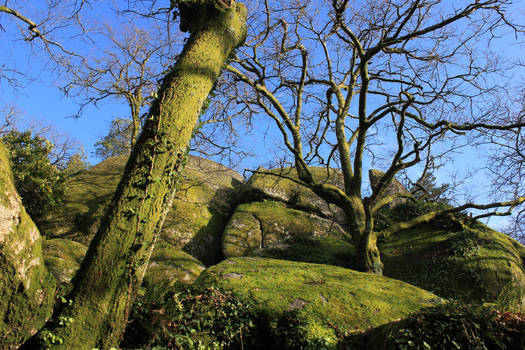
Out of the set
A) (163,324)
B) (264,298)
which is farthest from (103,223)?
(264,298)

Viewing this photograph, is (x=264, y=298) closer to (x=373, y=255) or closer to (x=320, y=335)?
(x=320, y=335)

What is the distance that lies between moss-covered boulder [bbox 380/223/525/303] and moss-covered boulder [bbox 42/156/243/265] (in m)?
6.29

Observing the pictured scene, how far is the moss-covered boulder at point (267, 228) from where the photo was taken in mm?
10594

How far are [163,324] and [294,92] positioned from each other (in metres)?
9.04

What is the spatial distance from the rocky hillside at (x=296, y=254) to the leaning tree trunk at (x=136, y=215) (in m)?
0.56

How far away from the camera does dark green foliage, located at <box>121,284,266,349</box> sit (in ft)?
9.04

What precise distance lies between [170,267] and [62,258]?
2.57m

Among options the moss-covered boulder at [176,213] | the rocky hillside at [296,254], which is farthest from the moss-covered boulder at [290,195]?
the moss-covered boulder at [176,213]

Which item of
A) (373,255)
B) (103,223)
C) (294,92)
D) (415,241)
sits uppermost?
(294,92)

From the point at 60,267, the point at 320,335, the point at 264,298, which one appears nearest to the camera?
the point at 320,335

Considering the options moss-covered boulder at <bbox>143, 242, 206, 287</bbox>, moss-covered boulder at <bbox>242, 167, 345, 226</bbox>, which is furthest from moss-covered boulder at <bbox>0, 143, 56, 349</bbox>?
moss-covered boulder at <bbox>242, 167, 345, 226</bbox>

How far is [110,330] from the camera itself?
2.33 meters

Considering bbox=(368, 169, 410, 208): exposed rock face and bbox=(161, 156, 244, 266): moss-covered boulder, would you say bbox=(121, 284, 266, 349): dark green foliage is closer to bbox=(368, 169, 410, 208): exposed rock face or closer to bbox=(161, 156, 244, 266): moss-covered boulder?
bbox=(161, 156, 244, 266): moss-covered boulder

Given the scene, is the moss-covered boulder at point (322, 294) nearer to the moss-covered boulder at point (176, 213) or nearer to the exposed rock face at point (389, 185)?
the moss-covered boulder at point (176, 213)
